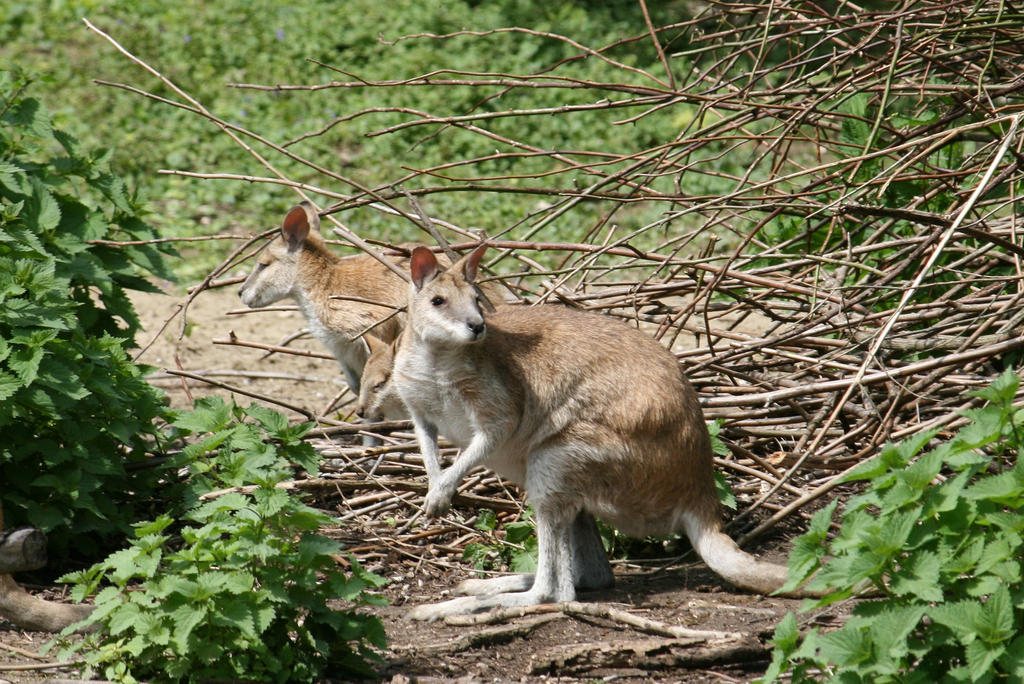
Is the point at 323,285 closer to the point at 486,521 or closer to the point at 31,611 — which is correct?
the point at 486,521

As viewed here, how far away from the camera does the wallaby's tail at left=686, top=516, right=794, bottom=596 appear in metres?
4.29

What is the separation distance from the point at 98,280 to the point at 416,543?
69.7 inches

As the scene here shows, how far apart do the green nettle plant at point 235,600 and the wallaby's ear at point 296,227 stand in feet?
9.67

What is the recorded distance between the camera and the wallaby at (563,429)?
4.46 metres

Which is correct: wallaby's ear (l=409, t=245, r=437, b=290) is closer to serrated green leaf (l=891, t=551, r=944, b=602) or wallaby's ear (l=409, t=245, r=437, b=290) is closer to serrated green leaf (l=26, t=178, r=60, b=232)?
serrated green leaf (l=26, t=178, r=60, b=232)

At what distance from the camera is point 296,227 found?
655cm

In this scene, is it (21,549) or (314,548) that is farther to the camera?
(21,549)

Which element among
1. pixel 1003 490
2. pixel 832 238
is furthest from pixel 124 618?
pixel 832 238

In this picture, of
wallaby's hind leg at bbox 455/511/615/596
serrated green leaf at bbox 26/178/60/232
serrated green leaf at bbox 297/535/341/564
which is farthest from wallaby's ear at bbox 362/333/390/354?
serrated green leaf at bbox 297/535/341/564

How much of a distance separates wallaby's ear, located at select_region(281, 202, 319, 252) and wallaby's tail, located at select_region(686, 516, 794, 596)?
299 cm

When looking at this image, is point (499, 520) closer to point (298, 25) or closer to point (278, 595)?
point (278, 595)

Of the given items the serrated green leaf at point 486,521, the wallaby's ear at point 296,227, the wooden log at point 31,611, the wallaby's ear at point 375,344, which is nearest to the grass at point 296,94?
the wallaby's ear at point 296,227

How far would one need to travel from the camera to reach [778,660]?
3.12 m

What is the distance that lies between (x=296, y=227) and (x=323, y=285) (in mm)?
345
